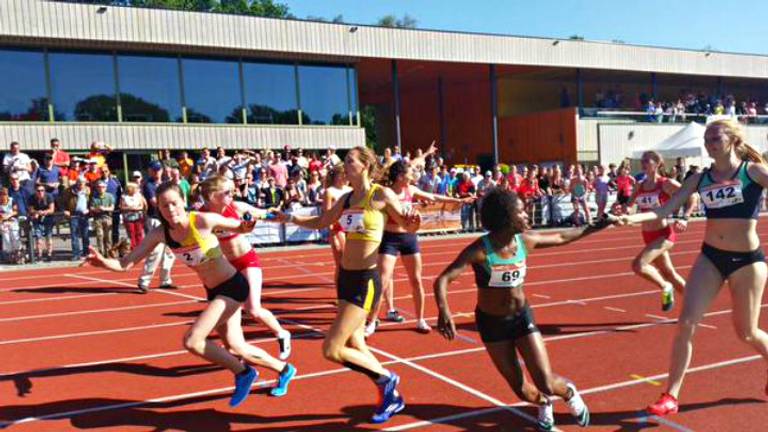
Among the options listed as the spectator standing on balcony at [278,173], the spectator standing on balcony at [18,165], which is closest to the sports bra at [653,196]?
the spectator standing on balcony at [278,173]

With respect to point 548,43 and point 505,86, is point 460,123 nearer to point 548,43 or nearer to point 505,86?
point 505,86

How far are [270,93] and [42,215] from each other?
1187 cm

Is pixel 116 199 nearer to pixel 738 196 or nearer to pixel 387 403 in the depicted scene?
pixel 387 403

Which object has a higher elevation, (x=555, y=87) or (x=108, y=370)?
(x=555, y=87)

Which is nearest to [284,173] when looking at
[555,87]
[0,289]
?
[0,289]

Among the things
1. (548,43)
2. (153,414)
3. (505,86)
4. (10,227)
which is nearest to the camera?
(153,414)

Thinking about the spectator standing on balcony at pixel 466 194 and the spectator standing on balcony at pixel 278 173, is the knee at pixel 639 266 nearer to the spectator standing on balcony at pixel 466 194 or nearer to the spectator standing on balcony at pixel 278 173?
the spectator standing on balcony at pixel 278 173

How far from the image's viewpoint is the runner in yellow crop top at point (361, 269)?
4.82 m

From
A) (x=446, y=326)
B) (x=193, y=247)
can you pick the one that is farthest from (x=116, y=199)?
(x=446, y=326)

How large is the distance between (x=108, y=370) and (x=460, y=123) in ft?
108

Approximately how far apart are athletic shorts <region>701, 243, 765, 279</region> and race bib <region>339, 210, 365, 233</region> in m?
2.74

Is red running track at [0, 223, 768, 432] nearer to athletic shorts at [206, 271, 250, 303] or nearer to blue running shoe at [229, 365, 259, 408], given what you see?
blue running shoe at [229, 365, 259, 408]

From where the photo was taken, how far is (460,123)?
37.7 m

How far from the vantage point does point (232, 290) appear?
529 cm
